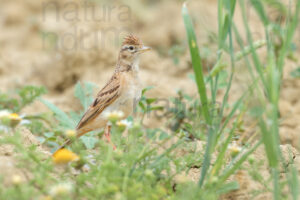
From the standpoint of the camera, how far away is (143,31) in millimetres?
9578

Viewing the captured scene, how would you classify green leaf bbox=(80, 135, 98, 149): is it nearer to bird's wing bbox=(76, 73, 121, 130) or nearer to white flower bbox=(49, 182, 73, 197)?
bird's wing bbox=(76, 73, 121, 130)

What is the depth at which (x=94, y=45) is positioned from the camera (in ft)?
24.8

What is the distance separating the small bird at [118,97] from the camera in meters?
4.44

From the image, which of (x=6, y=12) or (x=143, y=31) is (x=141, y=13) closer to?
(x=143, y=31)

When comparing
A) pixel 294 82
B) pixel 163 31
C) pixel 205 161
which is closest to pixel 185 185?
pixel 205 161

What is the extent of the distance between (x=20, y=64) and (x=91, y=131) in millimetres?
4542

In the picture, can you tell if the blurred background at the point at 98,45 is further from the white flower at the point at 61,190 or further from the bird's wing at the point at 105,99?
the white flower at the point at 61,190

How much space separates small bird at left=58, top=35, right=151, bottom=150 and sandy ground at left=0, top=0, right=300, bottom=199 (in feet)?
4.24

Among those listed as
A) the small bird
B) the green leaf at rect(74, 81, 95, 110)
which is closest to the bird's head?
the small bird

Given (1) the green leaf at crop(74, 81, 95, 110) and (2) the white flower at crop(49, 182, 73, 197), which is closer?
(2) the white flower at crop(49, 182, 73, 197)

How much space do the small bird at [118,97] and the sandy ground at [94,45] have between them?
4.24 feet

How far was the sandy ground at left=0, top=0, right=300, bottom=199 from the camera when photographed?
6.49 meters

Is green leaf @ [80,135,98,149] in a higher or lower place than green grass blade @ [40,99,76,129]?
lower

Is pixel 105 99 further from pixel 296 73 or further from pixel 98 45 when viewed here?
pixel 98 45
